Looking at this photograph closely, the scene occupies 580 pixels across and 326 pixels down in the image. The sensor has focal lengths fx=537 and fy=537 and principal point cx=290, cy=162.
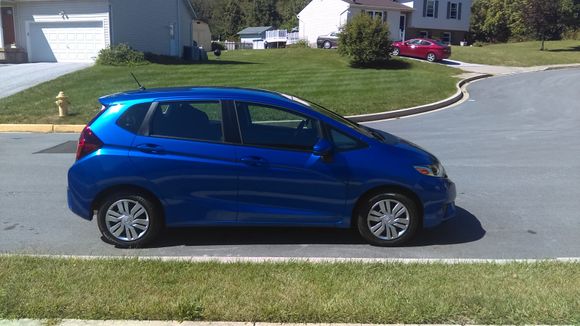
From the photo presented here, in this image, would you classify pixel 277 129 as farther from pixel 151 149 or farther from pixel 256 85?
pixel 256 85

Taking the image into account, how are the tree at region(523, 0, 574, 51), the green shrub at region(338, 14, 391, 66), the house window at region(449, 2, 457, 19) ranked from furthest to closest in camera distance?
the house window at region(449, 2, 457, 19) → the tree at region(523, 0, 574, 51) → the green shrub at region(338, 14, 391, 66)

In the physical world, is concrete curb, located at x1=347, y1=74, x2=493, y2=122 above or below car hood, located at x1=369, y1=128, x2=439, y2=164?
below

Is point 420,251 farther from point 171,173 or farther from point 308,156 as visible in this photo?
point 171,173

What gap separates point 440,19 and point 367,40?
26561 mm

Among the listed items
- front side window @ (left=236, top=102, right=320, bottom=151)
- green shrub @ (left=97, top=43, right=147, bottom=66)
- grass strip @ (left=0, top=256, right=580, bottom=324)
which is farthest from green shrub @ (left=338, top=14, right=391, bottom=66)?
grass strip @ (left=0, top=256, right=580, bottom=324)

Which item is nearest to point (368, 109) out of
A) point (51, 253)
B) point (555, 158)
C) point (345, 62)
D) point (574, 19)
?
point (555, 158)

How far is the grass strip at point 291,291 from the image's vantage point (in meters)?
3.70

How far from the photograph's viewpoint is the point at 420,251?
541 centimetres

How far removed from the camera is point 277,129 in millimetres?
5656

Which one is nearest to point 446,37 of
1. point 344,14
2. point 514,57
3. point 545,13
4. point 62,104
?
point 545,13

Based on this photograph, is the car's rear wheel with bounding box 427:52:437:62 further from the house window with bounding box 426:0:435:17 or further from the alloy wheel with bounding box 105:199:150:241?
the alloy wheel with bounding box 105:199:150:241

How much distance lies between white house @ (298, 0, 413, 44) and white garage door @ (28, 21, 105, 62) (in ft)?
70.9

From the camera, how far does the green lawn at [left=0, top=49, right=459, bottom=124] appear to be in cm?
1614

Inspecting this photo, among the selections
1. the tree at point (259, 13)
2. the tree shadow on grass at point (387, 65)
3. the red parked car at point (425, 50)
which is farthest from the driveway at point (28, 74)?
the tree at point (259, 13)
